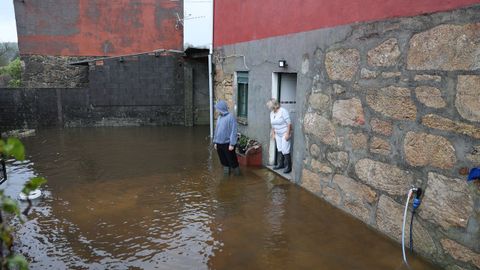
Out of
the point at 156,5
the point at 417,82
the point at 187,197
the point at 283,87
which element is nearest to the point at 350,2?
the point at 417,82

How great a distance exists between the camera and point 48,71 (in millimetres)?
15477

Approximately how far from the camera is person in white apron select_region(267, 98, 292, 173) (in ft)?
22.0

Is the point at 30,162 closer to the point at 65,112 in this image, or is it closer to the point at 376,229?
the point at 65,112

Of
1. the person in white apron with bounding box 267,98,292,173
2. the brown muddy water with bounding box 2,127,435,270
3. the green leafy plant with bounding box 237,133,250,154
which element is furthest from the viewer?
the green leafy plant with bounding box 237,133,250,154

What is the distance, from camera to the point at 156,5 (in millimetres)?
15359

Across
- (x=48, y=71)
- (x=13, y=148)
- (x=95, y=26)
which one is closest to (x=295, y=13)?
(x=13, y=148)

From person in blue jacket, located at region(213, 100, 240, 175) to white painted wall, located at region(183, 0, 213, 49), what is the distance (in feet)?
14.5

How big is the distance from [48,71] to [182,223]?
13302 mm

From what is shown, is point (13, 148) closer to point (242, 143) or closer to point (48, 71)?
point (242, 143)

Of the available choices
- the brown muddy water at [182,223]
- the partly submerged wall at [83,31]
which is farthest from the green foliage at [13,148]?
the partly submerged wall at [83,31]

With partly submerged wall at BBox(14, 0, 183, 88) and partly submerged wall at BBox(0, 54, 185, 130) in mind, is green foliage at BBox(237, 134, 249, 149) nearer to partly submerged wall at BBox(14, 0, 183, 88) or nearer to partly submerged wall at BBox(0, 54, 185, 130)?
partly submerged wall at BBox(0, 54, 185, 130)

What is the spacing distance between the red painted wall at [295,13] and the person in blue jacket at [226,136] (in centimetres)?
178

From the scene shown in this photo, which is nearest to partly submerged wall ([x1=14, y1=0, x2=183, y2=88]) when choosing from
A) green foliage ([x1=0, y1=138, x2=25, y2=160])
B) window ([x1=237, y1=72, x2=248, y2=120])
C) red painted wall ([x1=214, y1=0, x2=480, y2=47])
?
red painted wall ([x1=214, y1=0, x2=480, y2=47])

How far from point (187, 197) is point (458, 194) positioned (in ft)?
12.7
